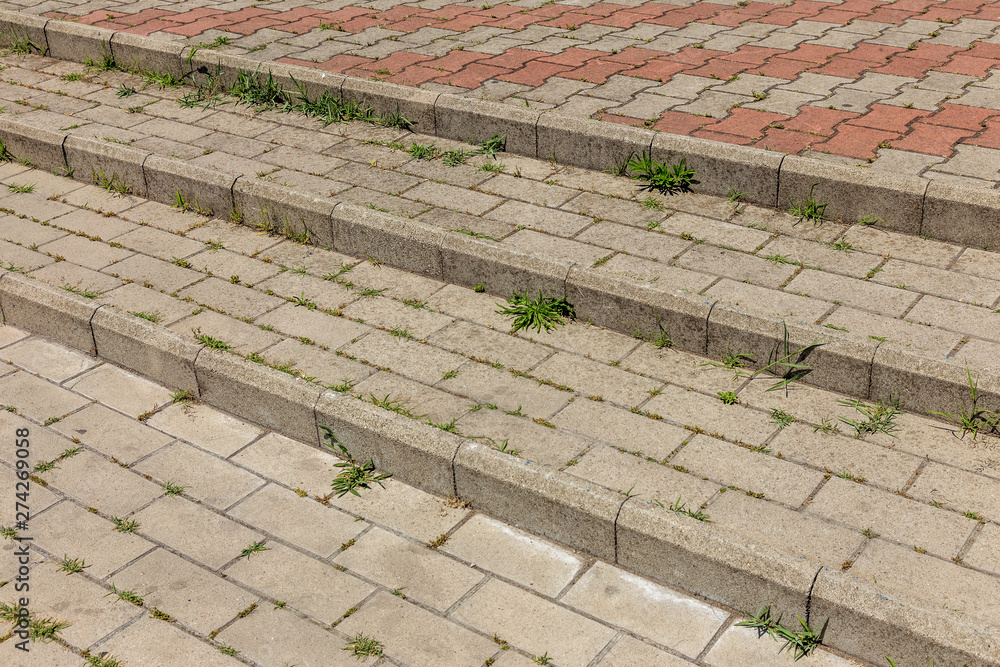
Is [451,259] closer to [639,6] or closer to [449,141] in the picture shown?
[449,141]

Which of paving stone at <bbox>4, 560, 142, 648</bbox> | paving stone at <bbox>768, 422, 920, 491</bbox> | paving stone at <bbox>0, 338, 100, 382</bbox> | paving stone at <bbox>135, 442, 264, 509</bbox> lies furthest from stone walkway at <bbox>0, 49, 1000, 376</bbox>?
paving stone at <bbox>4, 560, 142, 648</bbox>

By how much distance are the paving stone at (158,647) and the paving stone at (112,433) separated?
107 centimetres

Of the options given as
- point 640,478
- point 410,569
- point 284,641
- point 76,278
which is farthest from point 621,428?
point 76,278

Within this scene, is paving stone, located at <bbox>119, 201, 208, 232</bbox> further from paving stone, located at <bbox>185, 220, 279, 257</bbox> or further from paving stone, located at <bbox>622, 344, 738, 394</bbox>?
paving stone, located at <bbox>622, 344, 738, 394</bbox>

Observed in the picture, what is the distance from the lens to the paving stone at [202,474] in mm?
4176

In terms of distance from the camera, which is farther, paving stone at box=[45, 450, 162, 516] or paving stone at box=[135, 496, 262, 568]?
paving stone at box=[45, 450, 162, 516]

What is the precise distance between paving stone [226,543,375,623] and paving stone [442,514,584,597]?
0.42m

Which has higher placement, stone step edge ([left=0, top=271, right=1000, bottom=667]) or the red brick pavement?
the red brick pavement

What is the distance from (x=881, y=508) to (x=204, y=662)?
2.45 m

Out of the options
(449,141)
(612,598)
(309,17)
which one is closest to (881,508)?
(612,598)

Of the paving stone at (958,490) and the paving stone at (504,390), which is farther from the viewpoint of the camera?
the paving stone at (504,390)

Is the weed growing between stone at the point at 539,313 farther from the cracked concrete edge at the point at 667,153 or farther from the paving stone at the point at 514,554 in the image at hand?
the cracked concrete edge at the point at 667,153

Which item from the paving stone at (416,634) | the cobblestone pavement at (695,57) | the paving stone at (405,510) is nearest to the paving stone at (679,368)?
the paving stone at (405,510)

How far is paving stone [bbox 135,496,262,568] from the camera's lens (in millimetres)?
3865
